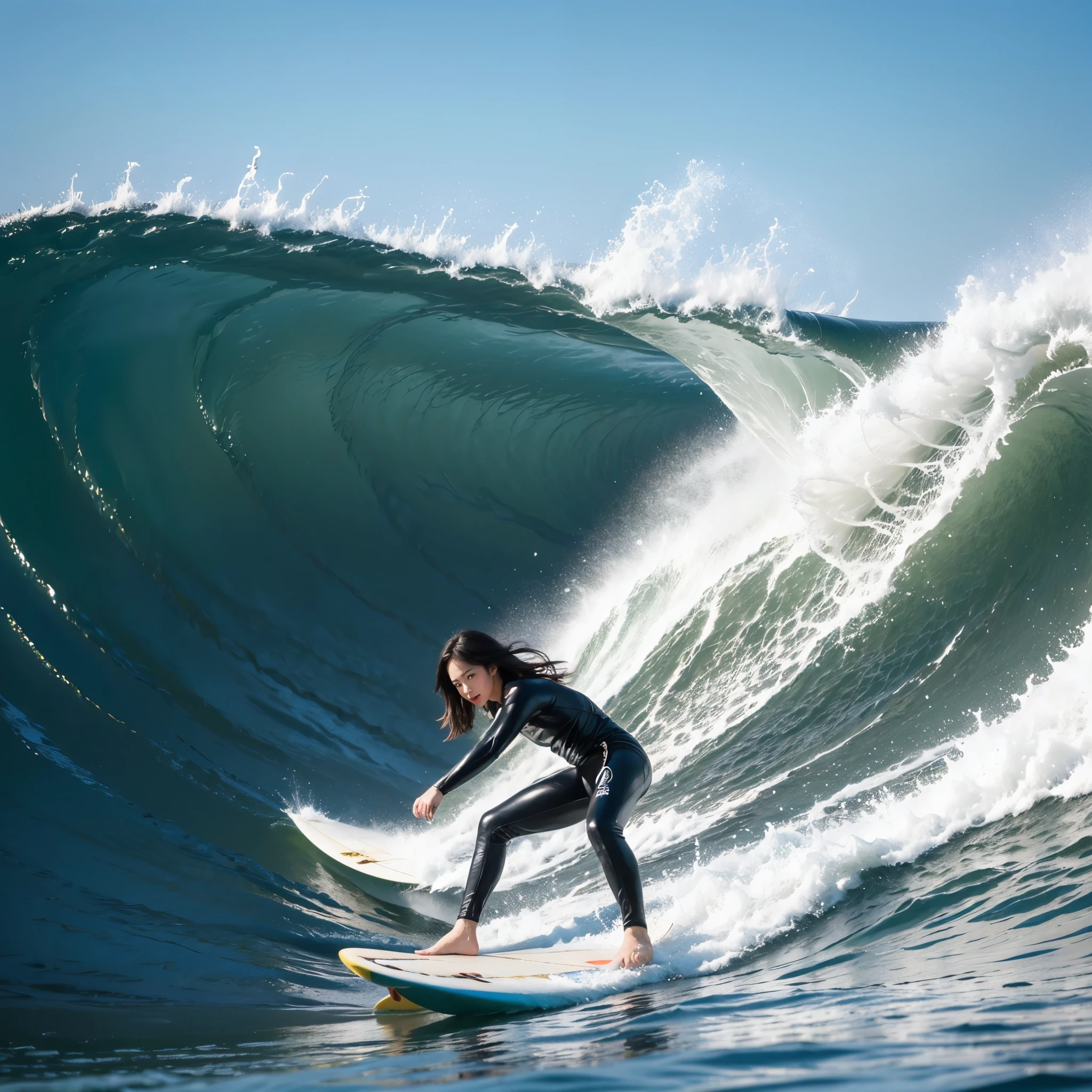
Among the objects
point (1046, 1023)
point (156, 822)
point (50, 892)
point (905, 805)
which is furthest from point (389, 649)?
point (1046, 1023)

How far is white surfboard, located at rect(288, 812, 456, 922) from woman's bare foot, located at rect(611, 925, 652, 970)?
5.56 feet

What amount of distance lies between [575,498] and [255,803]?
4996mm

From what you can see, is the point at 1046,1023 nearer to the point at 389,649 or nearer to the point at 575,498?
the point at 389,649

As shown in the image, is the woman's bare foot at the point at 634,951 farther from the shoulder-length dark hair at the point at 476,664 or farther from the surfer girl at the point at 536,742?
the shoulder-length dark hair at the point at 476,664

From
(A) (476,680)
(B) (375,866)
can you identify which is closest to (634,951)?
(A) (476,680)

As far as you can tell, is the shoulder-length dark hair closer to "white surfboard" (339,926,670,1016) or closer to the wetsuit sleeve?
the wetsuit sleeve

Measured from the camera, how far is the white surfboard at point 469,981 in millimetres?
2668

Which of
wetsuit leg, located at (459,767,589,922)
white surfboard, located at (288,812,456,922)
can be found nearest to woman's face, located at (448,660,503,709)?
wetsuit leg, located at (459,767,589,922)

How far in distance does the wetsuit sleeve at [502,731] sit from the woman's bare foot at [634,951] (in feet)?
2.37

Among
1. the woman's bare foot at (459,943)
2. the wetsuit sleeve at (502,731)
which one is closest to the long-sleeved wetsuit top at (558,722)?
the wetsuit sleeve at (502,731)

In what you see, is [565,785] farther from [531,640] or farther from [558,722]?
[531,640]

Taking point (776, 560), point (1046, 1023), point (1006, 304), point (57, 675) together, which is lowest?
point (1046, 1023)

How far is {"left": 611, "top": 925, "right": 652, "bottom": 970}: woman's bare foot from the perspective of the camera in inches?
113

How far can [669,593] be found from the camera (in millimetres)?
7766
